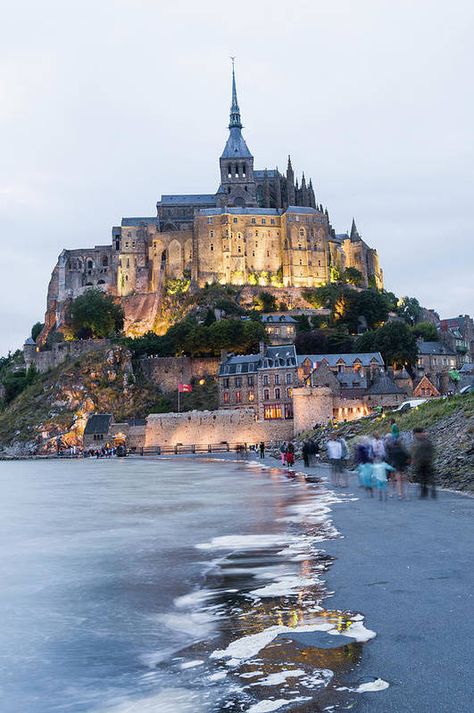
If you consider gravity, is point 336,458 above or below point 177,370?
below

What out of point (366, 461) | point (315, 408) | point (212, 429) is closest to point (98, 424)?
point (212, 429)

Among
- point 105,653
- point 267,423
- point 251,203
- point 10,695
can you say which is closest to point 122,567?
point 105,653

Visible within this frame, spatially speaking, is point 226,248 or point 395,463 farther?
point 226,248

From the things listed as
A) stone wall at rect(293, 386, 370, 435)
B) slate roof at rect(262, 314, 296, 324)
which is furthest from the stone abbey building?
stone wall at rect(293, 386, 370, 435)

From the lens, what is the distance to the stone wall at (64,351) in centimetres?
10000

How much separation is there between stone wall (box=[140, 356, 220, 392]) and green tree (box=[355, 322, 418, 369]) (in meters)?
18.1

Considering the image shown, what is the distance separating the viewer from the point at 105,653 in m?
6.37

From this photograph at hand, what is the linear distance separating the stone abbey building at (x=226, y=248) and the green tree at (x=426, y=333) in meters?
19.9

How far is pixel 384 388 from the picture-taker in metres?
68.9

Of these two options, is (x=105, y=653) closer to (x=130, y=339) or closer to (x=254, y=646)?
(x=254, y=646)

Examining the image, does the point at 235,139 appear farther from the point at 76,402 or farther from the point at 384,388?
the point at 384,388

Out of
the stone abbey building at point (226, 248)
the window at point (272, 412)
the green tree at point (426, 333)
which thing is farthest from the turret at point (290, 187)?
the window at point (272, 412)

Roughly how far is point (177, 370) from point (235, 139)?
2413 inches

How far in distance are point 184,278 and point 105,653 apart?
11107cm
